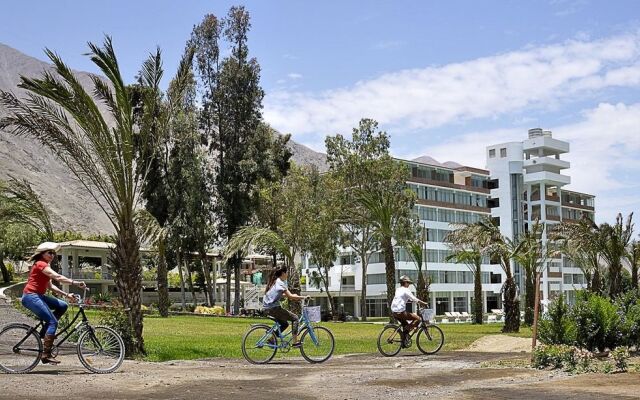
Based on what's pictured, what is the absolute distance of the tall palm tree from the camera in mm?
14852

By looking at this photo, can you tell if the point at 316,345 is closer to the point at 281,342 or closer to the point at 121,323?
the point at 281,342

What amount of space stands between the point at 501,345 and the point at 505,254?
695 inches

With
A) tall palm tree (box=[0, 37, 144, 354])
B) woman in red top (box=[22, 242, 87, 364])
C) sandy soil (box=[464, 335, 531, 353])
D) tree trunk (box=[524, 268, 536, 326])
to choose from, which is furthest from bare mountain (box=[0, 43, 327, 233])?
woman in red top (box=[22, 242, 87, 364])

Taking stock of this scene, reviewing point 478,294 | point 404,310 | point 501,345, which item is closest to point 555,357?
point 404,310

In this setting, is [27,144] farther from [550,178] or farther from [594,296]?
[594,296]

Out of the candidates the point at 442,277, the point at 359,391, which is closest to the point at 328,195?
the point at 442,277

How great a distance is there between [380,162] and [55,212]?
9804 centimetres

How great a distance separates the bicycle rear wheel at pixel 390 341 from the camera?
1730 cm

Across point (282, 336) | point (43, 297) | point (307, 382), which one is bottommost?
point (307, 382)

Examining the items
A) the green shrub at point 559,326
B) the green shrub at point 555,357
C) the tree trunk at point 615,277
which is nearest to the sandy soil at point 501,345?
the green shrub at point 559,326

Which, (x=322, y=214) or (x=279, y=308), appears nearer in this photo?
(x=279, y=308)

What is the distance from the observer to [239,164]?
197 ft

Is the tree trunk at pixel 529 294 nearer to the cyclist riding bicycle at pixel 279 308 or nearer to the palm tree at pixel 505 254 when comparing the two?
the palm tree at pixel 505 254

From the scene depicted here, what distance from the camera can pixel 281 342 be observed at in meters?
14.8
